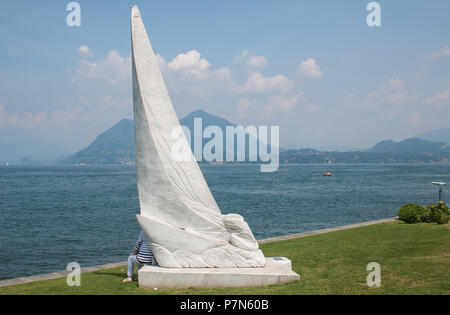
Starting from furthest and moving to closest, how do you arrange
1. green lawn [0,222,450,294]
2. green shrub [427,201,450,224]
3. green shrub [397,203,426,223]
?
green shrub [397,203,426,223] < green shrub [427,201,450,224] < green lawn [0,222,450,294]

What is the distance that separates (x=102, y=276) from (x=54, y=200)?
95.8 feet

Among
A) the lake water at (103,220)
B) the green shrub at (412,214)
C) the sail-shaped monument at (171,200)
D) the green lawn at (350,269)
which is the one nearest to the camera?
the green lawn at (350,269)

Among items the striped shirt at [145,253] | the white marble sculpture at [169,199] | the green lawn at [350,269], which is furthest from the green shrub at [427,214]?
the striped shirt at [145,253]

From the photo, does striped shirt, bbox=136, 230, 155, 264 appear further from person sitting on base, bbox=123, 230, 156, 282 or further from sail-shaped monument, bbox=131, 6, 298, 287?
sail-shaped monument, bbox=131, 6, 298, 287

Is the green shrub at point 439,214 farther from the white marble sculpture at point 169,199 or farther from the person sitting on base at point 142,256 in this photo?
the person sitting on base at point 142,256

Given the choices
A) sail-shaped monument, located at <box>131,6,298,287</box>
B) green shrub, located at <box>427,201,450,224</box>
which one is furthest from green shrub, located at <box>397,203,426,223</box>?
sail-shaped monument, located at <box>131,6,298,287</box>

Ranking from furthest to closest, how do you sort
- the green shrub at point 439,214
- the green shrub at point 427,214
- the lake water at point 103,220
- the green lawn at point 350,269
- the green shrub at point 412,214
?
the green shrub at point 412,214, the lake water at point 103,220, the green shrub at point 427,214, the green shrub at point 439,214, the green lawn at point 350,269

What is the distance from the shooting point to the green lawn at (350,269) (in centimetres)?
677


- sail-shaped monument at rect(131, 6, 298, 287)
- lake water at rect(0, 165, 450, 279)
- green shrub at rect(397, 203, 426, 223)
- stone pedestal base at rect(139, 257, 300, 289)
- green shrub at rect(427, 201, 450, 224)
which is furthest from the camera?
green shrub at rect(397, 203, 426, 223)

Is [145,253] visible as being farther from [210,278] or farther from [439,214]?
[439,214]

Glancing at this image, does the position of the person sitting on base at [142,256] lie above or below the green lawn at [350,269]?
above

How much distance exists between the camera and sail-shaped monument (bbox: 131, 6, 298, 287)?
7.50m

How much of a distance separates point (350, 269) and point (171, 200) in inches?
165

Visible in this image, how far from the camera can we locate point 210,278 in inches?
279
